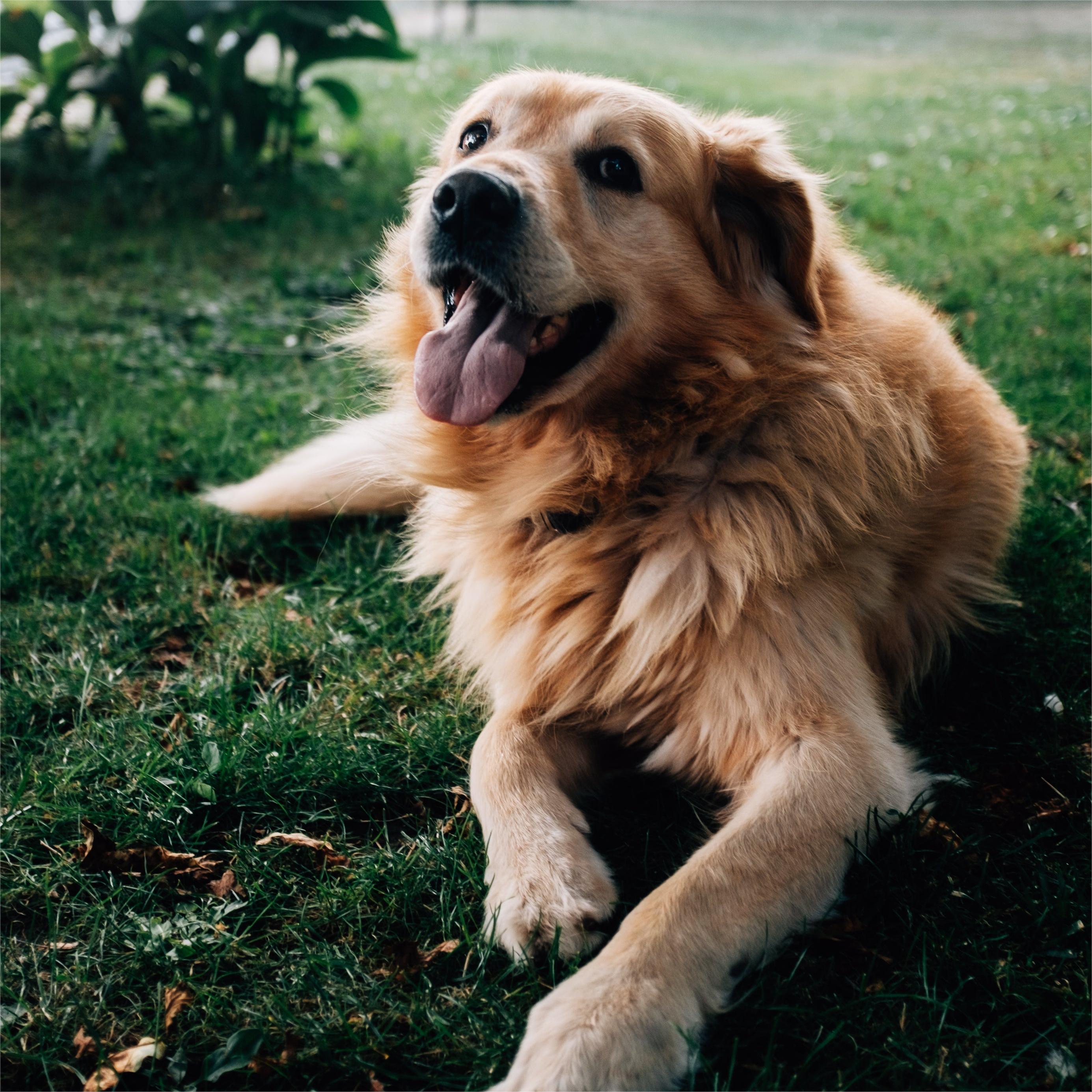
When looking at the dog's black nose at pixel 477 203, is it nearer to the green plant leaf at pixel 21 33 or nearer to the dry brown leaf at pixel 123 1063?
the dry brown leaf at pixel 123 1063

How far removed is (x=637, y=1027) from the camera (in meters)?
1.69

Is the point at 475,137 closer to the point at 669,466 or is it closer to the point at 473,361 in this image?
the point at 473,361

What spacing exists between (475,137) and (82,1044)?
8.12ft

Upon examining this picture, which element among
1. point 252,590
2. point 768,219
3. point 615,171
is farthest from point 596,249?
point 252,590

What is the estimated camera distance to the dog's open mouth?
2.50m

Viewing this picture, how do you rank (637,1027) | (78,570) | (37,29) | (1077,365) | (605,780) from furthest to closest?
(37,29), (1077,365), (78,570), (605,780), (637,1027)

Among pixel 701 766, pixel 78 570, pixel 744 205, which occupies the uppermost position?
pixel 744 205

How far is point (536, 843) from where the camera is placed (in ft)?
Result: 6.89

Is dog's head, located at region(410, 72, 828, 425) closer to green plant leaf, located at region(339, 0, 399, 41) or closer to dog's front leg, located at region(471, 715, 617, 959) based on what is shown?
dog's front leg, located at region(471, 715, 617, 959)

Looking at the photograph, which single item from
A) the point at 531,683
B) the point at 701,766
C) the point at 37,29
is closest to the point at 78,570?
the point at 531,683

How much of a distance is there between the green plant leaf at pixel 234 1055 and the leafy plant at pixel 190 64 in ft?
22.1

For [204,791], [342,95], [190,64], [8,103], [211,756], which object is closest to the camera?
[204,791]

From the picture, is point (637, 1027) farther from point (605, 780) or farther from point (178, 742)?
point (178, 742)

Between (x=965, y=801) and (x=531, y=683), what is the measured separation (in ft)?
3.61
